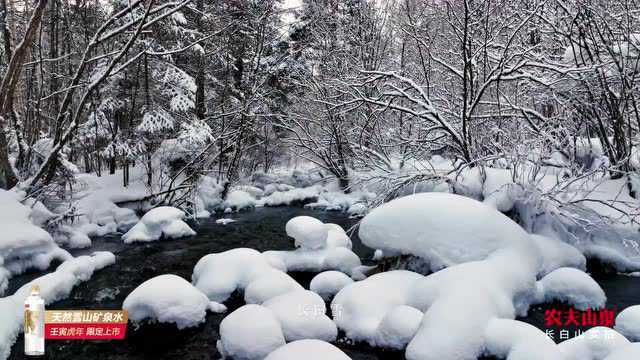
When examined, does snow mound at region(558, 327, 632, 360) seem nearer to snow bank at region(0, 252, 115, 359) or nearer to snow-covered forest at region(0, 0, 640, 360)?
snow-covered forest at region(0, 0, 640, 360)

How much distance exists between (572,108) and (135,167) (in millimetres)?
14853

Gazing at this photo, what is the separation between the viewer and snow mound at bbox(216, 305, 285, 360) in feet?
14.5

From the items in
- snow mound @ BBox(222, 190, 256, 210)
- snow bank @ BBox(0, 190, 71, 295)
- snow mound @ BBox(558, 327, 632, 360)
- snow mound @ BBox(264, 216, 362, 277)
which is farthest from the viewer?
snow mound @ BBox(222, 190, 256, 210)

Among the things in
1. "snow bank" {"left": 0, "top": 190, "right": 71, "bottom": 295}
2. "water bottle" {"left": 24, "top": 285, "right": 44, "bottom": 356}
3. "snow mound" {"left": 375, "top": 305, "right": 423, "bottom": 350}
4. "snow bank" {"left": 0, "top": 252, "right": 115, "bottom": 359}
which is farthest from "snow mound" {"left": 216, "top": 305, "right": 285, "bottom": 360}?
"snow bank" {"left": 0, "top": 190, "right": 71, "bottom": 295}

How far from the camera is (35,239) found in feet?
24.7

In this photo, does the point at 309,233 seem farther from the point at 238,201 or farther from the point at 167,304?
the point at 238,201

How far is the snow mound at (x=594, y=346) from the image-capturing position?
4.03m

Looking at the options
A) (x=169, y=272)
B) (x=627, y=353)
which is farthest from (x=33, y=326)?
(x=627, y=353)

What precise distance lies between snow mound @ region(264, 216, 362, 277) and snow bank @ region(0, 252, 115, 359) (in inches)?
120

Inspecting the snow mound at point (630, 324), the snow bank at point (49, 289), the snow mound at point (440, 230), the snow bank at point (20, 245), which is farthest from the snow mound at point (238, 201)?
the snow mound at point (630, 324)

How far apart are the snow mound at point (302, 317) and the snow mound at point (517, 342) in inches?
69.6

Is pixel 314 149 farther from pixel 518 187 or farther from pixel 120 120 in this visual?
pixel 518 187

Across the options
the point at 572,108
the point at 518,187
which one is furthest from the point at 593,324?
the point at 572,108

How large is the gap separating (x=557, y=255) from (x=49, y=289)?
786 centimetres
